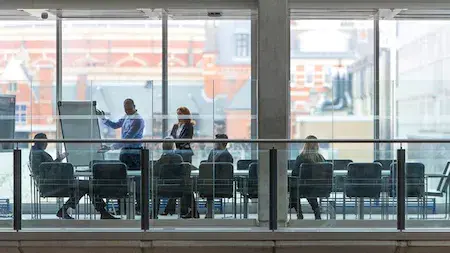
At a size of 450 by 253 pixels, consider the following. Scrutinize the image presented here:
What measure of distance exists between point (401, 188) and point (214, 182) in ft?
6.56

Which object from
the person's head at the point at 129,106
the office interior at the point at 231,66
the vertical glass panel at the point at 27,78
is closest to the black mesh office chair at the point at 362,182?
the office interior at the point at 231,66

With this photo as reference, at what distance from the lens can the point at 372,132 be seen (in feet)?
35.6

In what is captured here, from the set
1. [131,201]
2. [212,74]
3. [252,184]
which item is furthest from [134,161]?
[212,74]

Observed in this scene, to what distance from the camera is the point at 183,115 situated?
10609 mm

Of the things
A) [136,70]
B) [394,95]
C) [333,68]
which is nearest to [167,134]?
[136,70]

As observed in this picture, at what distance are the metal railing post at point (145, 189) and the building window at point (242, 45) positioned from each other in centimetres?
335

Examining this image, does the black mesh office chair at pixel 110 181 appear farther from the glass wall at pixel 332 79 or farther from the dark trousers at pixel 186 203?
the glass wall at pixel 332 79

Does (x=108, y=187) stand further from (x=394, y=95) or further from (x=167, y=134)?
(x=394, y=95)

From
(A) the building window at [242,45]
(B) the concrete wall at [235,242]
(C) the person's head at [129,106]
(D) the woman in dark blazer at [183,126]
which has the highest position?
(A) the building window at [242,45]

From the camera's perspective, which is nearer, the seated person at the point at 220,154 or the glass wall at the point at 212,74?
the seated person at the point at 220,154

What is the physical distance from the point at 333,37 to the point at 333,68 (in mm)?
476

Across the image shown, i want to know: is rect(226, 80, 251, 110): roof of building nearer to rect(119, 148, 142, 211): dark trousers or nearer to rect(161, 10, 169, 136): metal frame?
rect(161, 10, 169, 136): metal frame

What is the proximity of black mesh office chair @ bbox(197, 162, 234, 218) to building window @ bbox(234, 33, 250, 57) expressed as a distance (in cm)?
299

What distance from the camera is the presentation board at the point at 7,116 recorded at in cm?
1044
